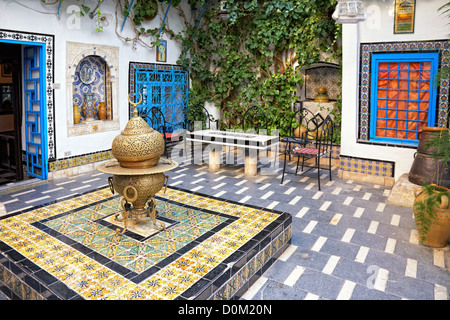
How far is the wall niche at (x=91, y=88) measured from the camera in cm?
657

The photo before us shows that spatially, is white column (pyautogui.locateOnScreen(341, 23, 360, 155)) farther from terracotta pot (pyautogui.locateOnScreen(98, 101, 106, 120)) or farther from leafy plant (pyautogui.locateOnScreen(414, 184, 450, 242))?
terracotta pot (pyautogui.locateOnScreen(98, 101, 106, 120))

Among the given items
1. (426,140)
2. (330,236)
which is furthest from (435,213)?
(426,140)

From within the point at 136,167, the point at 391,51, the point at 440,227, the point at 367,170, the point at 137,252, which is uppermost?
the point at 391,51

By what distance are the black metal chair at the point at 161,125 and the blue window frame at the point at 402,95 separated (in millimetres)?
3985

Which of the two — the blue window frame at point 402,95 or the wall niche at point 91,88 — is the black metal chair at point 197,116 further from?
the blue window frame at point 402,95

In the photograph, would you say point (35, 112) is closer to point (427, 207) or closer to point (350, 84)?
point (350, 84)

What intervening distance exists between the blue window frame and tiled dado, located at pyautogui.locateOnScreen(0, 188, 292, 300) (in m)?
3.07

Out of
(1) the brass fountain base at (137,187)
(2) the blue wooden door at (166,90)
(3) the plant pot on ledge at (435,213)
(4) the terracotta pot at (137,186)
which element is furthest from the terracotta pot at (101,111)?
(3) the plant pot on ledge at (435,213)

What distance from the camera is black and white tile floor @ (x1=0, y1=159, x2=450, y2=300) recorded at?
10.5 ft

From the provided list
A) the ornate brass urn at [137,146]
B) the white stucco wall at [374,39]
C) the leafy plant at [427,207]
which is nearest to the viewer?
the ornate brass urn at [137,146]

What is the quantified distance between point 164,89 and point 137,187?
5176 millimetres

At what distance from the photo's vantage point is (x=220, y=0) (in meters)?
8.81

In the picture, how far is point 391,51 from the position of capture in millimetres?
5883

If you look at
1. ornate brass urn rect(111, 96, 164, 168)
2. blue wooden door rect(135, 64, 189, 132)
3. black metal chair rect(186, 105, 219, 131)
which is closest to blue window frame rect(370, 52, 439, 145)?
black metal chair rect(186, 105, 219, 131)
